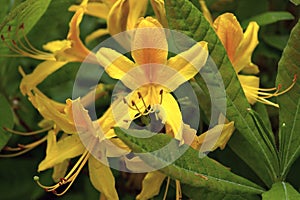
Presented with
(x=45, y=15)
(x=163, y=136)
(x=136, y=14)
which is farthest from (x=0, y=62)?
(x=163, y=136)

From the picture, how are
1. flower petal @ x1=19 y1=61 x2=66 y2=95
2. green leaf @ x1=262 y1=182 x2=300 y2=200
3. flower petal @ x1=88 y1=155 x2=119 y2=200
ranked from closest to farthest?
green leaf @ x1=262 y1=182 x2=300 y2=200 → flower petal @ x1=88 y1=155 x2=119 y2=200 → flower petal @ x1=19 y1=61 x2=66 y2=95

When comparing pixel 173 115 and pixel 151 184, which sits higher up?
pixel 173 115

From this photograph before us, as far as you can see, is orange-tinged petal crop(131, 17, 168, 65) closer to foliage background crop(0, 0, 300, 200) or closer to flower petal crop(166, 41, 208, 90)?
flower petal crop(166, 41, 208, 90)

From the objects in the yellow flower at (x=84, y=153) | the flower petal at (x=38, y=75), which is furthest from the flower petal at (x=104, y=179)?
the flower petal at (x=38, y=75)

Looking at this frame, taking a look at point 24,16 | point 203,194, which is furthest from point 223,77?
point 24,16

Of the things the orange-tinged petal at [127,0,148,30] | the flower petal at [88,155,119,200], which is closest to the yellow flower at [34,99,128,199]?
the flower petal at [88,155,119,200]

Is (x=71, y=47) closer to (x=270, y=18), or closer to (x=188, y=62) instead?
(x=188, y=62)

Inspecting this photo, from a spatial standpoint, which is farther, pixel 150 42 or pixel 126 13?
pixel 126 13
